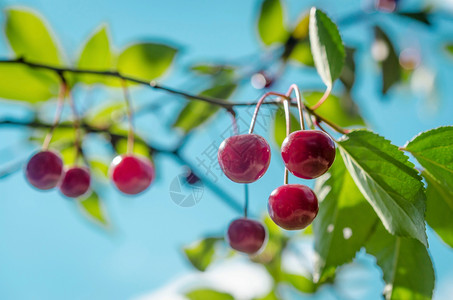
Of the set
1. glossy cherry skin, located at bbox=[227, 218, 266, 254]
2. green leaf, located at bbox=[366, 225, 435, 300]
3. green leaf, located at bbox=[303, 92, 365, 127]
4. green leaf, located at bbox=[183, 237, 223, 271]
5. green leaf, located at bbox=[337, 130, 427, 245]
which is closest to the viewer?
green leaf, located at bbox=[337, 130, 427, 245]

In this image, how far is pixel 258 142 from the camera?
0.75m

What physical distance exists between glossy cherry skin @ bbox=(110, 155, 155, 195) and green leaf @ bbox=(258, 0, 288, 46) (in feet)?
2.49

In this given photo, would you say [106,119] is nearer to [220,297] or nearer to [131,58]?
[131,58]

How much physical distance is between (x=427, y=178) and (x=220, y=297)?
3.20 ft

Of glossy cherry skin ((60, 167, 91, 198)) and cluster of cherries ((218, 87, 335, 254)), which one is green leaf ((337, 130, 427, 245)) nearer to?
cluster of cherries ((218, 87, 335, 254))

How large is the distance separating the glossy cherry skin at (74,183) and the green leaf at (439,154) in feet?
2.81

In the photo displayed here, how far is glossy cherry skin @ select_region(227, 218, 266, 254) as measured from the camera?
104cm

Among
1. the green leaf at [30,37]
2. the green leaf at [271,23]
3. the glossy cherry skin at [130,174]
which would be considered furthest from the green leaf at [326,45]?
the green leaf at [30,37]

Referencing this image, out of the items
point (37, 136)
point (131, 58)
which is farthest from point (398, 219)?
point (37, 136)

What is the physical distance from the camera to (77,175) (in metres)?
1.25

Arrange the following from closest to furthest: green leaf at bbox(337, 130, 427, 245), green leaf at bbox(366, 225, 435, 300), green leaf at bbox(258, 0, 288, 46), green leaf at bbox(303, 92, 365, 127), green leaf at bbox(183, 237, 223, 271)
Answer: green leaf at bbox(337, 130, 427, 245) → green leaf at bbox(366, 225, 435, 300) → green leaf at bbox(183, 237, 223, 271) → green leaf at bbox(303, 92, 365, 127) → green leaf at bbox(258, 0, 288, 46)

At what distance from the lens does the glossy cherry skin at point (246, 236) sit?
3.42 feet

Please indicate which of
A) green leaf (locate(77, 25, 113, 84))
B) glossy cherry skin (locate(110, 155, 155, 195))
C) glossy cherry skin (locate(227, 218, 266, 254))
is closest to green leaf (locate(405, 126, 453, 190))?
glossy cherry skin (locate(227, 218, 266, 254))

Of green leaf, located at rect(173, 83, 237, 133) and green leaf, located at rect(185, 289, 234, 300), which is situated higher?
green leaf, located at rect(173, 83, 237, 133)
